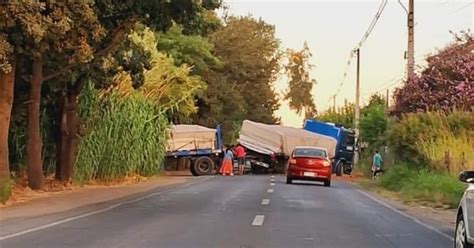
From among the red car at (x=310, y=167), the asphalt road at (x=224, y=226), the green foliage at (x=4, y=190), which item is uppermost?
the red car at (x=310, y=167)

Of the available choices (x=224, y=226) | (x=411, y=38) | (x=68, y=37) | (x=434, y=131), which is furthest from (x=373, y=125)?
(x=224, y=226)

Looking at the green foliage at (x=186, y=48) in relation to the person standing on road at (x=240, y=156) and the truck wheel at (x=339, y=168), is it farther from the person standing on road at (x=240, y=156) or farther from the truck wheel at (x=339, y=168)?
the truck wheel at (x=339, y=168)

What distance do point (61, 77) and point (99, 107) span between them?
5379 millimetres

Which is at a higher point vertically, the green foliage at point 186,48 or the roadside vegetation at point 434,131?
the green foliage at point 186,48

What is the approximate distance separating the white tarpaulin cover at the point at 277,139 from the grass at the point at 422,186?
51.7 ft

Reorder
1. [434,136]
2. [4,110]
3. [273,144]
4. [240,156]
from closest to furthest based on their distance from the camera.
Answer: [4,110]
[434,136]
[240,156]
[273,144]

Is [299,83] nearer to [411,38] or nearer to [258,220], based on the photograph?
[411,38]

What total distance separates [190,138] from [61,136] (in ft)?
65.5

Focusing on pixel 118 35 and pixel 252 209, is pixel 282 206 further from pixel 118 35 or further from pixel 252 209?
pixel 118 35

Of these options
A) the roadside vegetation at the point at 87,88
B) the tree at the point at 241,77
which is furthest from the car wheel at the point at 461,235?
the tree at the point at 241,77

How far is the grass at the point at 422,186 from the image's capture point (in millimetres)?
26855

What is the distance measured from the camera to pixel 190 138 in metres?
50.6

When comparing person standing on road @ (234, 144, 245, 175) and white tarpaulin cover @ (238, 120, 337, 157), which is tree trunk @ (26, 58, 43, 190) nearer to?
person standing on road @ (234, 144, 245, 175)

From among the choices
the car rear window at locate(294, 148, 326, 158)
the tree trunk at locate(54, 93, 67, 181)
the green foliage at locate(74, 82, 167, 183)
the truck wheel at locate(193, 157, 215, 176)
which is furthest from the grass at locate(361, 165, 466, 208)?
the truck wheel at locate(193, 157, 215, 176)
